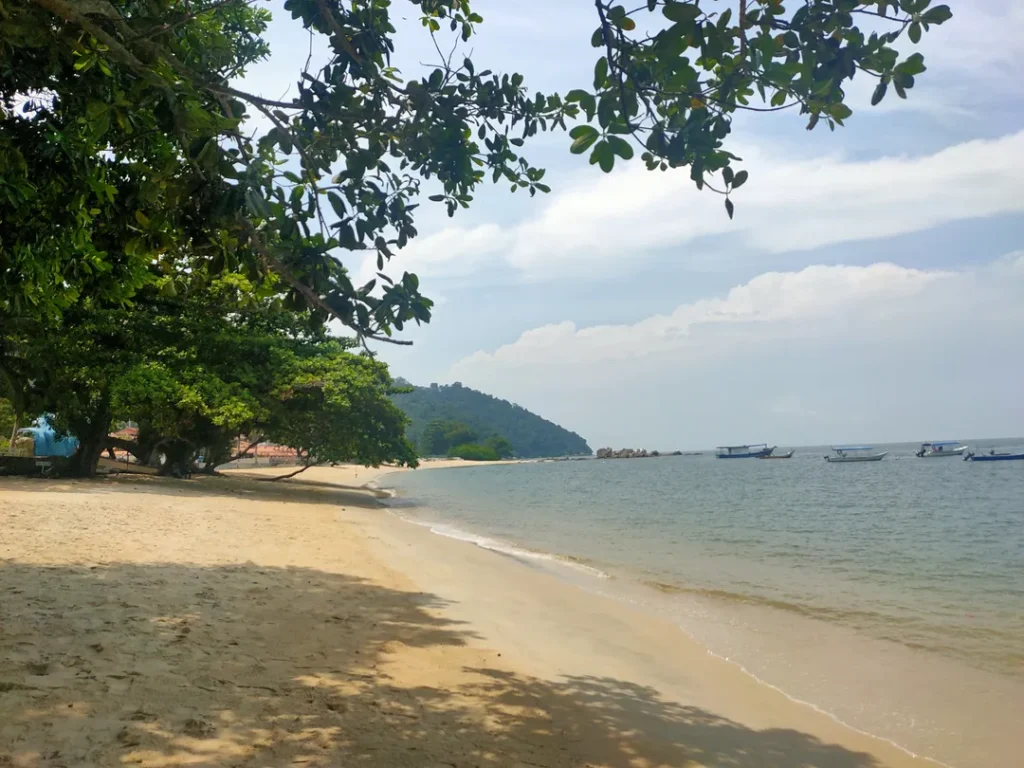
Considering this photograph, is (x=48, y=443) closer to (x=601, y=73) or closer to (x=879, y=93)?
(x=601, y=73)

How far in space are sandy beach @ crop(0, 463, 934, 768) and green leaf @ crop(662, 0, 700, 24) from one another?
3.75 m

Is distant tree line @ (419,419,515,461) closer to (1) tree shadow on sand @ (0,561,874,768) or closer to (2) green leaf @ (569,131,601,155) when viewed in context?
(1) tree shadow on sand @ (0,561,874,768)

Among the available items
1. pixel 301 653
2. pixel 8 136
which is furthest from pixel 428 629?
pixel 8 136

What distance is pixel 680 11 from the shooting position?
135 inches

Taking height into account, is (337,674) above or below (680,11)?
below

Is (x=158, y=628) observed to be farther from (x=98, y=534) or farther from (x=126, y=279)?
(x=98, y=534)

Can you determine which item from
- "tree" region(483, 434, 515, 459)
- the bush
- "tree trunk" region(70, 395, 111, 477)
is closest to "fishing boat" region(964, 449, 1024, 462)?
the bush

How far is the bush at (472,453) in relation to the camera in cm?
13788

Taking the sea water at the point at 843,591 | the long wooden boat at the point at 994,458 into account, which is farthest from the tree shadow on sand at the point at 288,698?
the long wooden boat at the point at 994,458

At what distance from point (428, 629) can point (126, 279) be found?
3997mm

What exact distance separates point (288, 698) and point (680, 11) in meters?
4.25

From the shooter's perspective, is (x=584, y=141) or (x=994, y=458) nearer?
(x=584, y=141)

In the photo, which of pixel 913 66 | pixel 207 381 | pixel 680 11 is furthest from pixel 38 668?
pixel 207 381

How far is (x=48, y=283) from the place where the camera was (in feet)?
16.9
